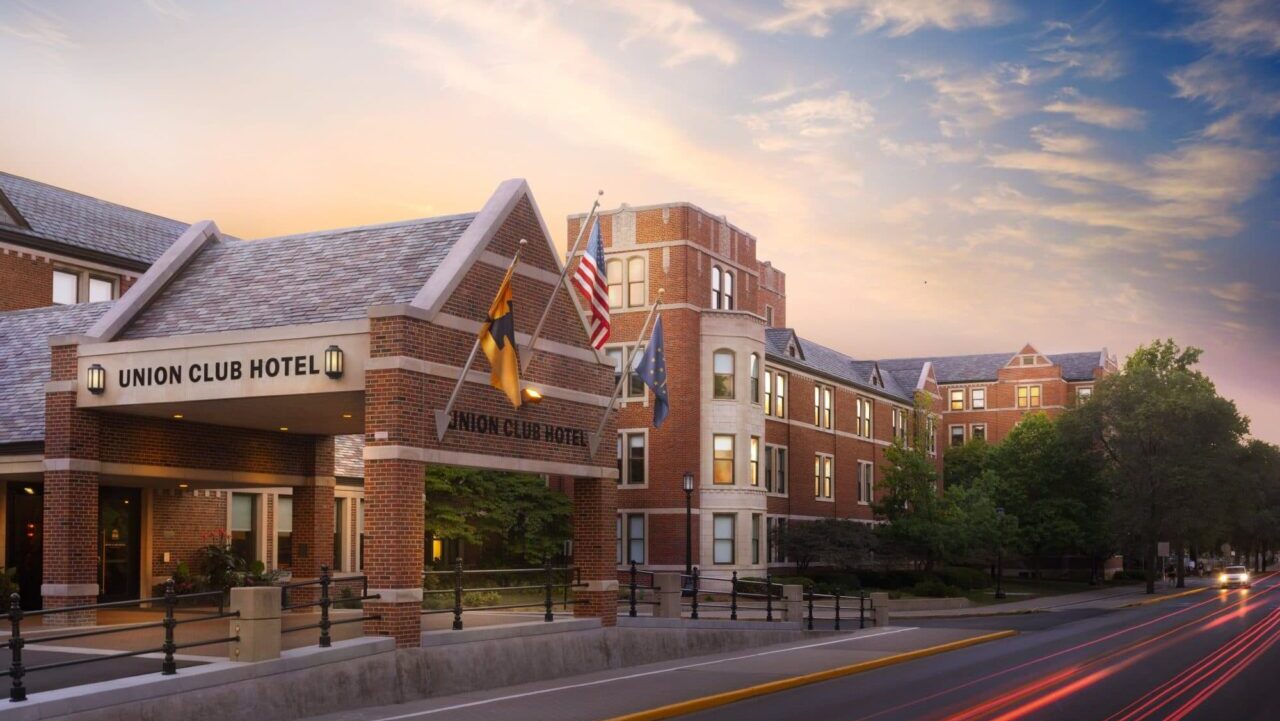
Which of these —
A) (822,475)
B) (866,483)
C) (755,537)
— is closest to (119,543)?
(755,537)

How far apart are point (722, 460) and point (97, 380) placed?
37369mm

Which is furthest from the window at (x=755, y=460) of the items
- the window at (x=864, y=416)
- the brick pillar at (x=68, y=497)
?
the brick pillar at (x=68, y=497)

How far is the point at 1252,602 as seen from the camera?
59500 mm

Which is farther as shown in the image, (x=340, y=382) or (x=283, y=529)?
(x=283, y=529)

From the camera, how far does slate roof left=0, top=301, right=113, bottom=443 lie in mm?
25406

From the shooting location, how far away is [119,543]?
2934 centimetres

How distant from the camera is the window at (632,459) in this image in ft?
189

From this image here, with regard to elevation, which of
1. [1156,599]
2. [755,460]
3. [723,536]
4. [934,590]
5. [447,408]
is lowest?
[1156,599]

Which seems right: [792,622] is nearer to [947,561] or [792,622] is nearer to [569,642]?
[569,642]

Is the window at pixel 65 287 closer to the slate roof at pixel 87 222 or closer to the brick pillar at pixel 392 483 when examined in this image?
the slate roof at pixel 87 222

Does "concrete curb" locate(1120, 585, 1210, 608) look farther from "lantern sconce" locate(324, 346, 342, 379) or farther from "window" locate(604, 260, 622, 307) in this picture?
"lantern sconce" locate(324, 346, 342, 379)

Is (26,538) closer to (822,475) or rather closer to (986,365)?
(822,475)

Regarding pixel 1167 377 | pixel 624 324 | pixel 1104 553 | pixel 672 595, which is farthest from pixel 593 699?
pixel 1104 553

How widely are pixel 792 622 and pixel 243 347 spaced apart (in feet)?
55.3
